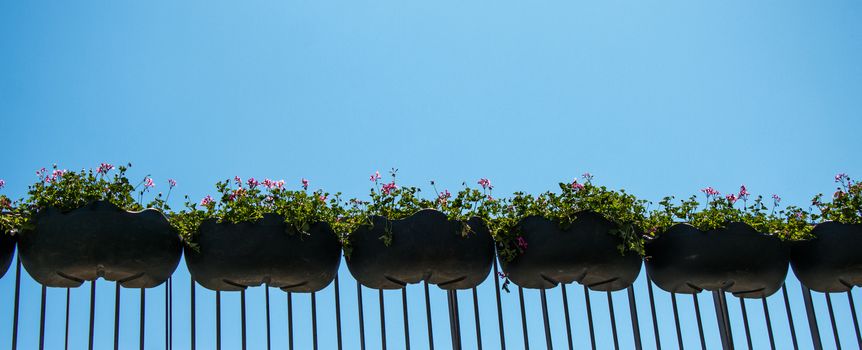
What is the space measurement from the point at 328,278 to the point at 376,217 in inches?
10.9

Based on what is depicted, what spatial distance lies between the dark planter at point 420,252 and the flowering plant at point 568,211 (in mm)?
96

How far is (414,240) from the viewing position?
10.4 feet

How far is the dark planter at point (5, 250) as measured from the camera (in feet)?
9.73

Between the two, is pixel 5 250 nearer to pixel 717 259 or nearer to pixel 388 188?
pixel 388 188

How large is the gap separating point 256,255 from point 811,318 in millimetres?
2359

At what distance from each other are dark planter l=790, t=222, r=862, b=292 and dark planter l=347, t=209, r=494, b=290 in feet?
4.53

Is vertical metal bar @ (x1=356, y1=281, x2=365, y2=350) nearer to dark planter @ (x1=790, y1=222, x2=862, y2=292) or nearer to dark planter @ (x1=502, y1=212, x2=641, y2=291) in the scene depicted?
dark planter @ (x1=502, y1=212, x2=641, y2=291)

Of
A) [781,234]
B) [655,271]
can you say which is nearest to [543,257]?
[655,271]

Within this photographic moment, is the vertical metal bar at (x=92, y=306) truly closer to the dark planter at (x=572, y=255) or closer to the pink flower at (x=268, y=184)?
the pink flower at (x=268, y=184)

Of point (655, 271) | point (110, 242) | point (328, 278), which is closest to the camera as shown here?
point (110, 242)

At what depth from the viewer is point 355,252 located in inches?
128

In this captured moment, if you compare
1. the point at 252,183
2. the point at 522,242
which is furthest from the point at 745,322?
the point at 252,183

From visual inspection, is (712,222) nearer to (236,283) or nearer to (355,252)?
(355,252)

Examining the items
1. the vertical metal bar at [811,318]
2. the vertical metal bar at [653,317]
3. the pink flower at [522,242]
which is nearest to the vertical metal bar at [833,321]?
the vertical metal bar at [811,318]
